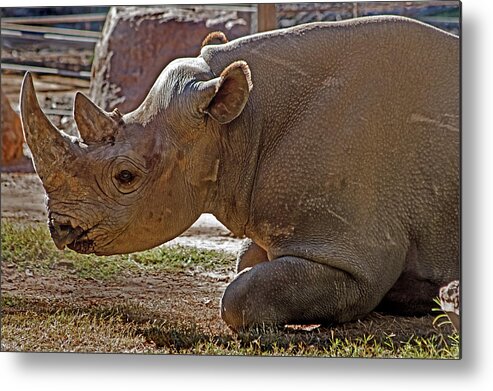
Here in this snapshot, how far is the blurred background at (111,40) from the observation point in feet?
13.6

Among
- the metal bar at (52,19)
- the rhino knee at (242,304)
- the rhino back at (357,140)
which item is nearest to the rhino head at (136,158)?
the rhino back at (357,140)

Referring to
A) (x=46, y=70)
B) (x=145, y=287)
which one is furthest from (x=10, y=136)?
(x=145, y=287)

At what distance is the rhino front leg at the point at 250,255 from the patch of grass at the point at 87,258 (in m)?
0.11

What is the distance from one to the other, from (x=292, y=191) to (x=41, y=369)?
3.53ft

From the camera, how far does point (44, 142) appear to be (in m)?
3.87

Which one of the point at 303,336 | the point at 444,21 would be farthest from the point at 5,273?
the point at 444,21

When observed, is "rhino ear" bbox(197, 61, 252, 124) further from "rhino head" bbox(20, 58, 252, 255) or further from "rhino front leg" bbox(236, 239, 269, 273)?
"rhino front leg" bbox(236, 239, 269, 273)

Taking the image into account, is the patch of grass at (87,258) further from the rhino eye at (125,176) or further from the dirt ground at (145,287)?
the rhino eye at (125,176)

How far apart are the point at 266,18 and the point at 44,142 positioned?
2.96ft

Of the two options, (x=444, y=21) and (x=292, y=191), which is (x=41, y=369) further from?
(x=444, y=21)

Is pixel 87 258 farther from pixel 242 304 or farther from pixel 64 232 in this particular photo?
pixel 242 304

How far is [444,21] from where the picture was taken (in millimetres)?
4020

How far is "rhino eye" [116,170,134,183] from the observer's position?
391 centimetres

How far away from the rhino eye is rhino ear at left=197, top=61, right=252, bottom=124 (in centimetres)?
31
